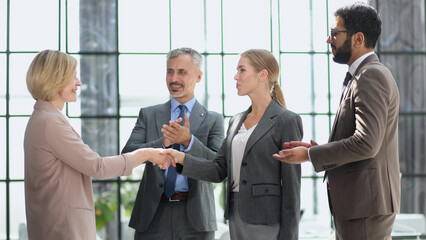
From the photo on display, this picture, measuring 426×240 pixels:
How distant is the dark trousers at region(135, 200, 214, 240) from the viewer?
341cm

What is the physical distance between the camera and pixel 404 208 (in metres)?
5.36

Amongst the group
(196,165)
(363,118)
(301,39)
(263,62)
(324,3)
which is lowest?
(196,165)

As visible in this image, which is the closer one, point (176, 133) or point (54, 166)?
point (54, 166)

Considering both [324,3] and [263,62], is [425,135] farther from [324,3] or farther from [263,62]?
[263,62]

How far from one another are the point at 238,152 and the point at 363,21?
0.92 m

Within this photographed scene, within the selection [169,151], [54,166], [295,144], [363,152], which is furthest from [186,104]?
[363,152]

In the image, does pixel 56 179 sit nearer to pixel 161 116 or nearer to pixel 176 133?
pixel 176 133

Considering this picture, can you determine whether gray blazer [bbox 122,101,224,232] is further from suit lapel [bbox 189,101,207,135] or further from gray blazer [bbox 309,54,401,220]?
gray blazer [bbox 309,54,401,220]

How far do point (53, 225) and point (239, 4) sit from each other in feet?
9.93

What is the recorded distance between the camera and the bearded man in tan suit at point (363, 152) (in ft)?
8.52

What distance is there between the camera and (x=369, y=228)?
2.63 metres

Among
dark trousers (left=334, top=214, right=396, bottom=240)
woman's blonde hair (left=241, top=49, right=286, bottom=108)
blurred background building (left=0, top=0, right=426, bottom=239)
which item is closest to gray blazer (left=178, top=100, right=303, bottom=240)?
woman's blonde hair (left=241, top=49, right=286, bottom=108)

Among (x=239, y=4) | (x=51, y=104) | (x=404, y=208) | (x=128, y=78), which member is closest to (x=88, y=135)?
(x=128, y=78)

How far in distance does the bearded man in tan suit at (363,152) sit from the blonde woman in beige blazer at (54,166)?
942mm
